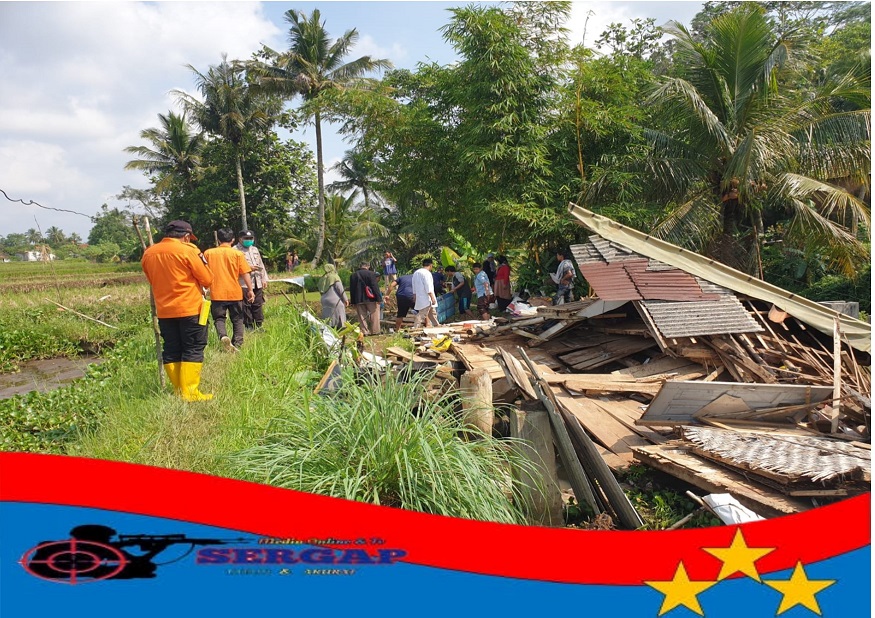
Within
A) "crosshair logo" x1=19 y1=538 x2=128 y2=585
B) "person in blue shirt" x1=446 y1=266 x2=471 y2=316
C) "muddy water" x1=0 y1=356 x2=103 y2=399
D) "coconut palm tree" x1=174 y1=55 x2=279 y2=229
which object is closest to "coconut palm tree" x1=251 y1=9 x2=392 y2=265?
"coconut palm tree" x1=174 y1=55 x2=279 y2=229

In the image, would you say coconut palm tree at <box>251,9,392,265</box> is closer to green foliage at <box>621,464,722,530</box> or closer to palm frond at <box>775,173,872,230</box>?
palm frond at <box>775,173,872,230</box>

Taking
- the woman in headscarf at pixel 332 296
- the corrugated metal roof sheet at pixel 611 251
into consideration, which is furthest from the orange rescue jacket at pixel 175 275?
the corrugated metal roof sheet at pixel 611 251

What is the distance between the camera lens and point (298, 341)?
7.76 metres

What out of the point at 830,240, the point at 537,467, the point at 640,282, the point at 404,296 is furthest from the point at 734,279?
the point at 404,296

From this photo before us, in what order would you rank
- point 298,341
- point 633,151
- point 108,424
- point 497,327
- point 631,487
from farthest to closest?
point 633,151 < point 497,327 < point 298,341 < point 631,487 < point 108,424

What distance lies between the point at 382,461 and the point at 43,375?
8081 mm

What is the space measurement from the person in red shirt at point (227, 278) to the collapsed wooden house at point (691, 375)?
2353 mm

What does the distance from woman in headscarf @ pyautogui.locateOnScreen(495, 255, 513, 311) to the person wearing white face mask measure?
242 inches

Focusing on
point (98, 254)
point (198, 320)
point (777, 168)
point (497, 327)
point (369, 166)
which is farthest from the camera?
point (98, 254)

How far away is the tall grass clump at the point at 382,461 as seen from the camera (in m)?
3.45

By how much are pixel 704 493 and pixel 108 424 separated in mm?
4783

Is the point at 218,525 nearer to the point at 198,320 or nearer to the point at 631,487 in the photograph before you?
the point at 198,320

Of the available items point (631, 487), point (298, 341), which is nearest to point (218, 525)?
point (631, 487)

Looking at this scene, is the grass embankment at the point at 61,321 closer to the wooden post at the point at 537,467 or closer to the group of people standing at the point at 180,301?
the group of people standing at the point at 180,301
